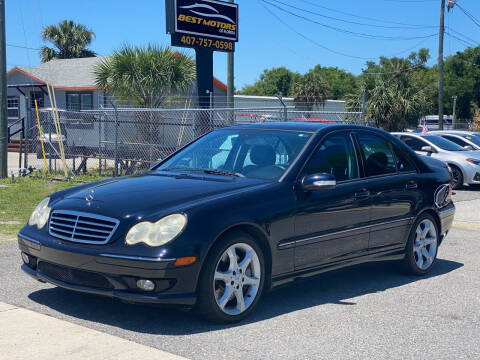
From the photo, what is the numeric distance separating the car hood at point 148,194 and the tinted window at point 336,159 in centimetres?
65

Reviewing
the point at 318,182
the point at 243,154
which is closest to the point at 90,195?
the point at 243,154

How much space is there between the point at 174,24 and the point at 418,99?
1494 centimetres

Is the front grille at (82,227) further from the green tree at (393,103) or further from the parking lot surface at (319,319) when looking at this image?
the green tree at (393,103)

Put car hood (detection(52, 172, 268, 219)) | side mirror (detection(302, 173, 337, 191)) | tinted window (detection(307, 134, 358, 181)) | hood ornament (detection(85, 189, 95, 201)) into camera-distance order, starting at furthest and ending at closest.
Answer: tinted window (detection(307, 134, 358, 181)), side mirror (detection(302, 173, 337, 191)), hood ornament (detection(85, 189, 95, 201)), car hood (detection(52, 172, 268, 219))

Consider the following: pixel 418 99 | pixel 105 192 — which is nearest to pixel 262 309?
pixel 105 192

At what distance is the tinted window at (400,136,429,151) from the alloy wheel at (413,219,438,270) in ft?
32.0

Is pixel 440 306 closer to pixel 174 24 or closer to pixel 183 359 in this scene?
pixel 183 359

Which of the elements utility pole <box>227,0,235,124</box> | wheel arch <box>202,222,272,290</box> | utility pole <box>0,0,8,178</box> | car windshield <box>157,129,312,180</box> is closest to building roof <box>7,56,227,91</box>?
utility pole <box>227,0,235,124</box>

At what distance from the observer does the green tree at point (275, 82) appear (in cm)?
9375

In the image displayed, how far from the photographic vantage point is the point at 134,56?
20.7 metres

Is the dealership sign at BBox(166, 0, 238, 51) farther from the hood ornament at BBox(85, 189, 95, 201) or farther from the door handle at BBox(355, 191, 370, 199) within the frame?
the hood ornament at BBox(85, 189, 95, 201)

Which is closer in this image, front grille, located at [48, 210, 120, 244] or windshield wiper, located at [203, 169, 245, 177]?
front grille, located at [48, 210, 120, 244]

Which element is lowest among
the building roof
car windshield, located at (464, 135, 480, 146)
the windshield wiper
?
car windshield, located at (464, 135, 480, 146)

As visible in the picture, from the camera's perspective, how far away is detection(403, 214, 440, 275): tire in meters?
6.61
